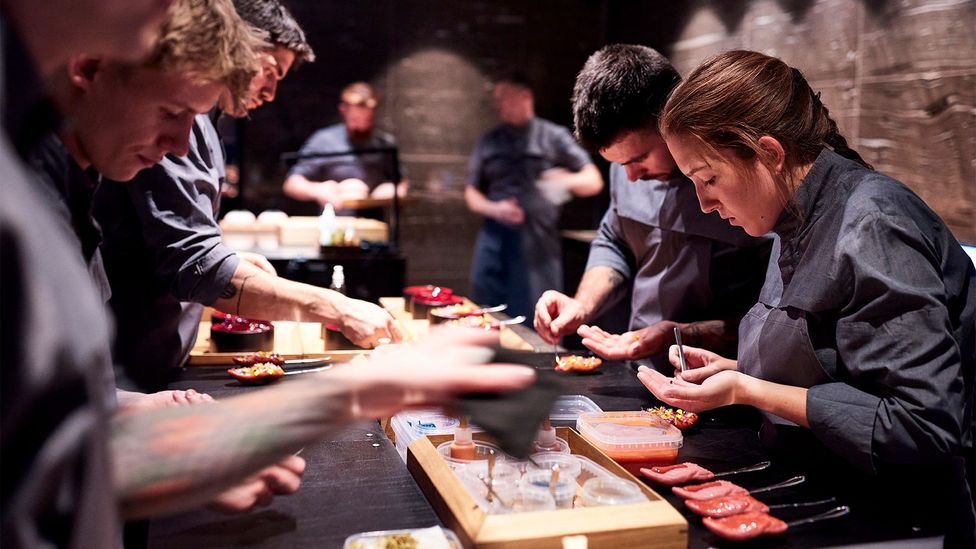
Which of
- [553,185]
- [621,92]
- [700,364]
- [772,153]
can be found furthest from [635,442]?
[553,185]

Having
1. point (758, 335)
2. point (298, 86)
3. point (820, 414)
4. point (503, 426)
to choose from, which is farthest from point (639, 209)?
point (298, 86)

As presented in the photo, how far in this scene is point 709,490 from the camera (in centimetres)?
160

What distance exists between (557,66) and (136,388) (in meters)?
6.20

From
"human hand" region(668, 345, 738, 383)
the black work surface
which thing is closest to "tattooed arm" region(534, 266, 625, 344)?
"human hand" region(668, 345, 738, 383)

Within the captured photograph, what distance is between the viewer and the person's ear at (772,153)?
1.79 metres

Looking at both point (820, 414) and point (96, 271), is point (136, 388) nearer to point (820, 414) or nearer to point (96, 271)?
point (96, 271)

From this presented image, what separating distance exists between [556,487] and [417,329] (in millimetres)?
1883

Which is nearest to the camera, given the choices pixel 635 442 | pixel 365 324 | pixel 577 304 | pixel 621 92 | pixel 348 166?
pixel 635 442

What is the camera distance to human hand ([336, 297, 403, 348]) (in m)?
2.65

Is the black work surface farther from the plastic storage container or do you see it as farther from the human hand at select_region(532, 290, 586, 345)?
the human hand at select_region(532, 290, 586, 345)

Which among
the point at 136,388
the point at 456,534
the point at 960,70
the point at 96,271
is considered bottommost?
the point at 136,388

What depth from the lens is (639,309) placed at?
304 centimetres

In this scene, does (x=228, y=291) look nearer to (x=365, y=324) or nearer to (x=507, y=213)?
(x=365, y=324)

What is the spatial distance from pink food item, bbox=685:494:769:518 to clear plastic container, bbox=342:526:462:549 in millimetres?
469
